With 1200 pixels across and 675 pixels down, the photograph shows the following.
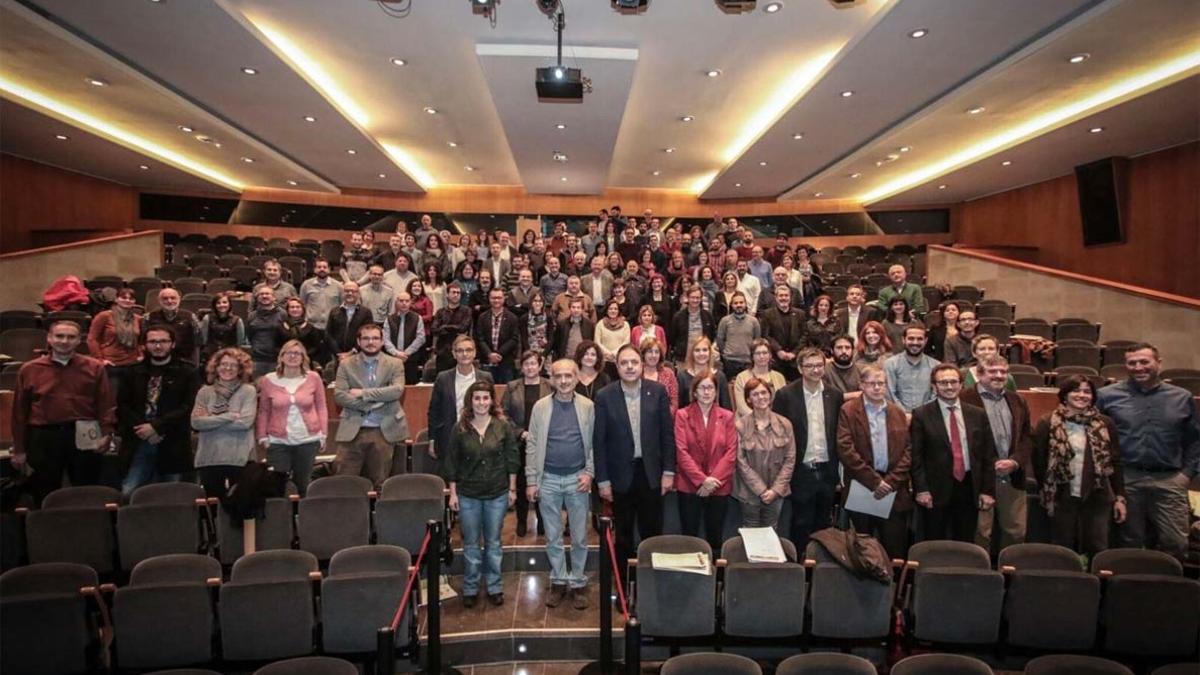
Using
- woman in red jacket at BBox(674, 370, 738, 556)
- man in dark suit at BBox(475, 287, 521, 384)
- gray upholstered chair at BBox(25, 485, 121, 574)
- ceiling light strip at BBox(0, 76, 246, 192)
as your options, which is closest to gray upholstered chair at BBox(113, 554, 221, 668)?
gray upholstered chair at BBox(25, 485, 121, 574)

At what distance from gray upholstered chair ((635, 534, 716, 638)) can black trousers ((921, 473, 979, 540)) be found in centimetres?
148

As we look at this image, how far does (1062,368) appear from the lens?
691 cm

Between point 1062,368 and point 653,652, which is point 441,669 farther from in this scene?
point 1062,368

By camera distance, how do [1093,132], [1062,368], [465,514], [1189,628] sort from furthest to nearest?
[1093,132] < [1062,368] < [465,514] < [1189,628]

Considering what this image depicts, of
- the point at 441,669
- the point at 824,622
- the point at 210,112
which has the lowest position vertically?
the point at 441,669

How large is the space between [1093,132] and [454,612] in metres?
9.58

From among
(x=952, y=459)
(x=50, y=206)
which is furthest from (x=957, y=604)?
(x=50, y=206)

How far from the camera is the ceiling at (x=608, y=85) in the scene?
6004mm

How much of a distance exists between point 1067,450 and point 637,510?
103 inches

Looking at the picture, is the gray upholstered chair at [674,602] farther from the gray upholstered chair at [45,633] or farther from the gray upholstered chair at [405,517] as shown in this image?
the gray upholstered chair at [45,633]

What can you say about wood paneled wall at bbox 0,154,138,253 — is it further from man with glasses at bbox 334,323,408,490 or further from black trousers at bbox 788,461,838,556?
black trousers at bbox 788,461,838,556

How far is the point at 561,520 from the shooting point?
398 centimetres

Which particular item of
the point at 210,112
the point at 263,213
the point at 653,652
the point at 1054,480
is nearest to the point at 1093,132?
the point at 1054,480

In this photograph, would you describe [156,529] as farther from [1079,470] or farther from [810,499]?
[1079,470]
